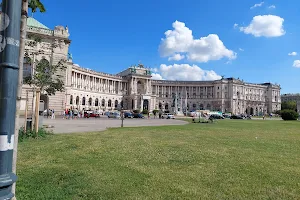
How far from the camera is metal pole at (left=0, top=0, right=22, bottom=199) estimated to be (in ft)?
7.18

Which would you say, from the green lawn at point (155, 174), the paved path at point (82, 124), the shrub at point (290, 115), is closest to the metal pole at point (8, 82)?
the green lawn at point (155, 174)

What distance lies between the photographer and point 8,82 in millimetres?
2215

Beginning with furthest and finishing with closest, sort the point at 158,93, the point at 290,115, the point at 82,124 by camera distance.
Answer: the point at 158,93 < the point at 290,115 < the point at 82,124

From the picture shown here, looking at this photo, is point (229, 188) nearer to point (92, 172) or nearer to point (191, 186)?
point (191, 186)

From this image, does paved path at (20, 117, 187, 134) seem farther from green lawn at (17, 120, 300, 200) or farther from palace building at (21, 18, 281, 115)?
palace building at (21, 18, 281, 115)

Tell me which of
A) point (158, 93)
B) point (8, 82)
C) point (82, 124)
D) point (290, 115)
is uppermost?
point (158, 93)

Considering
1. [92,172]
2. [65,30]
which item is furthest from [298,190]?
[65,30]

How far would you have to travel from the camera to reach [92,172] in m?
6.71

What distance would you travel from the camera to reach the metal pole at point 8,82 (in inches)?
86.2

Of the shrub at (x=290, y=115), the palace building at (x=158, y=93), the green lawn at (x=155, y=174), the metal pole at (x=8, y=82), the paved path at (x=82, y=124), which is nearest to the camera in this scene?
the metal pole at (x=8, y=82)

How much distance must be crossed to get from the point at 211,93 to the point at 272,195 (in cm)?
14668

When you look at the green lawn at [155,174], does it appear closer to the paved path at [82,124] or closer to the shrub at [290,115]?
the paved path at [82,124]

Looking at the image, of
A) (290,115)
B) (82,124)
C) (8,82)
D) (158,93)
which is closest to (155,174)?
(8,82)

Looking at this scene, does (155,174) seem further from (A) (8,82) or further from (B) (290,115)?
(B) (290,115)
